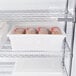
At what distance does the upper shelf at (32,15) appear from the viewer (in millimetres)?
1064

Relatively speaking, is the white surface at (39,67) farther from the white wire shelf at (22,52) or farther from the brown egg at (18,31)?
the brown egg at (18,31)

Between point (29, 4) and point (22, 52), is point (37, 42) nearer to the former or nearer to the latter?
point (22, 52)

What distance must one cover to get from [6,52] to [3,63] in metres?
0.29

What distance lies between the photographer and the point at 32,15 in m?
1.16

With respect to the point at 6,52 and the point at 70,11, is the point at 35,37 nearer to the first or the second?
the point at 6,52

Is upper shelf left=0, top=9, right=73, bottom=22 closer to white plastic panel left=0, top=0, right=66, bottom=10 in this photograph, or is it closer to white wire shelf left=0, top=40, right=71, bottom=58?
white plastic panel left=0, top=0, right=66, bottom=10

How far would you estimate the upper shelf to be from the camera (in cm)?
106

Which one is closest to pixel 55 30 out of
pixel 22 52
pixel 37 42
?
pixel 37 42

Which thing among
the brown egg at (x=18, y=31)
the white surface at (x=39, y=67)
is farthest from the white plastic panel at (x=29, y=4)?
the white surface at (x=39, y=67)


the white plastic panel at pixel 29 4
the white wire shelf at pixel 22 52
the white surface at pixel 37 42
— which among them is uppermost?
the white plastic panel at pixel 29 4

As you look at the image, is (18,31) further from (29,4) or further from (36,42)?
(29,4)

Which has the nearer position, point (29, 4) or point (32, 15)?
point (32, 15)

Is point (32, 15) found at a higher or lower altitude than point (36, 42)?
higher

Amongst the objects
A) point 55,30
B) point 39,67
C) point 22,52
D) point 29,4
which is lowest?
point 39,67
